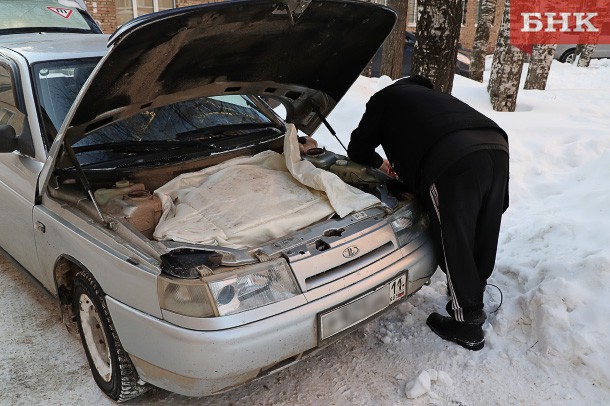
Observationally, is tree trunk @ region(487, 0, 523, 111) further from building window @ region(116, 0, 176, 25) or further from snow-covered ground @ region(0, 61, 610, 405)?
building window @ region(116, 0, 176, 25)

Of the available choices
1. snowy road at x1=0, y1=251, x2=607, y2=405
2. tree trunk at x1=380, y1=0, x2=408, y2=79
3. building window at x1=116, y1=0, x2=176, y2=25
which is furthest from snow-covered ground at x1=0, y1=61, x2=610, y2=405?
building window at x1=116, y1=0, x2=176, y2=25

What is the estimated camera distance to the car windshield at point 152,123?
3119 mm

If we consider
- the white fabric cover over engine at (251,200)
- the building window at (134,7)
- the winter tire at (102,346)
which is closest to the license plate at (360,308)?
the white fabric cover over engine at (251,200)

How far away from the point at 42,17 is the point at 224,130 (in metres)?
2.72

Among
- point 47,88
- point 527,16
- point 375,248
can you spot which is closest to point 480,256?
point 375,248

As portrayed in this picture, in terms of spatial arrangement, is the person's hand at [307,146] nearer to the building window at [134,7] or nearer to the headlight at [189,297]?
the headlight at [189,297]

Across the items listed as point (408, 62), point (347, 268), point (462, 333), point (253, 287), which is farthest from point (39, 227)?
point (408, 62)

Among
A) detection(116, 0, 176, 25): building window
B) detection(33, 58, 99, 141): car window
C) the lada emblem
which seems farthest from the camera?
detection(116, 0, 176, 25): building window

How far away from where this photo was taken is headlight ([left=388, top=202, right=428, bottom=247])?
9.25ft

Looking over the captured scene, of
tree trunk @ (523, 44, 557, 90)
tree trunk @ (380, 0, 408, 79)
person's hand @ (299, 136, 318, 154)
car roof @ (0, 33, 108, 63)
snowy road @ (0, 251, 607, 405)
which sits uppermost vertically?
car roof @ (0, 33, 108, 63)

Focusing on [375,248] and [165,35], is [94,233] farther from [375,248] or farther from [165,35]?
[375,248]

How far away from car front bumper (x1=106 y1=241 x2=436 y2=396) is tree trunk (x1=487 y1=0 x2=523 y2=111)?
19.6 feet

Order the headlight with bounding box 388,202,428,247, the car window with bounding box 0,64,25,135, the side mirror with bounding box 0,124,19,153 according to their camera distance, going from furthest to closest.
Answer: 1. the car window with bounding box 0,64,25,135
2. the side mirror with bounding box 0,124,19,153
3. the headlight with bounding box 388,202,428,247

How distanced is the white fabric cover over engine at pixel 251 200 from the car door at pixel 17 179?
76 cm
